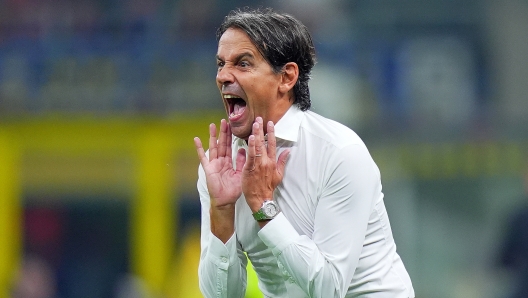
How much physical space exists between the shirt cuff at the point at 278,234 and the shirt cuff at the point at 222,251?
0.58 feet

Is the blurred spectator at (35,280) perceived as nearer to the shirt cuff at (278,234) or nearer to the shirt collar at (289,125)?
the shirt collar at (289,125)

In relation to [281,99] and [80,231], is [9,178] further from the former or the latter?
[281,99]

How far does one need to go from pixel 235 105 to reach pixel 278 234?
465 mm

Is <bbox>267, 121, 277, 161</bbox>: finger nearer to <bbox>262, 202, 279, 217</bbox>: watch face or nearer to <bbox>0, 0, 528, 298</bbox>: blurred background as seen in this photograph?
<bbox>262, 202, 279, 217</bbox>: watch face

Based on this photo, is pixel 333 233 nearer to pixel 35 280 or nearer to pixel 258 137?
pixel 258 137

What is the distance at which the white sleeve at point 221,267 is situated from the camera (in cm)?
318

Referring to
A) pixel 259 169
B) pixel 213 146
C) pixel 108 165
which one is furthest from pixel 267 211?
pixel 108 165

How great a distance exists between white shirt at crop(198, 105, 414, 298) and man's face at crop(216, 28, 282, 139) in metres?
0.09

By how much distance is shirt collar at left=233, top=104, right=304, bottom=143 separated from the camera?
320cm

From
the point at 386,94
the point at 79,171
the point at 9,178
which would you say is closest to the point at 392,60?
the point at 386,94

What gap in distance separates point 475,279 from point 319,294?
7.32m

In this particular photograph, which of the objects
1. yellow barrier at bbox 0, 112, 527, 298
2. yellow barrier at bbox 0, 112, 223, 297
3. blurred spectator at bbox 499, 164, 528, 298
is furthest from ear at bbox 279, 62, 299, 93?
yellow barrier at bbox 0, 112, 223, 297

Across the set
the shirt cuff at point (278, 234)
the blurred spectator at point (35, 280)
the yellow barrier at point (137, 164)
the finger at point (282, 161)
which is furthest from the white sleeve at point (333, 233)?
the yellow barrier at point (137, 164)

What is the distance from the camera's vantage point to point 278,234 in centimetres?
301
